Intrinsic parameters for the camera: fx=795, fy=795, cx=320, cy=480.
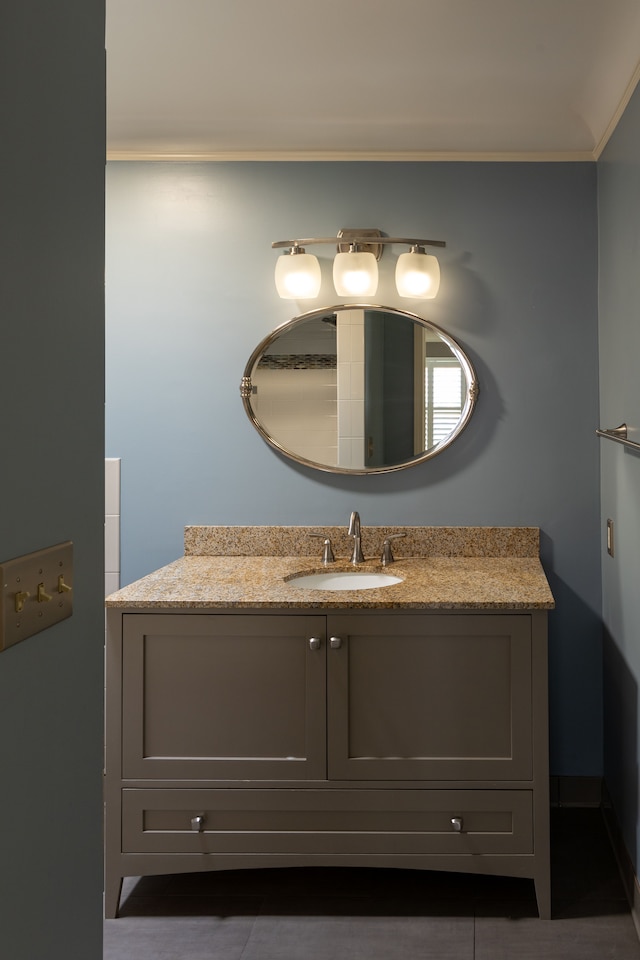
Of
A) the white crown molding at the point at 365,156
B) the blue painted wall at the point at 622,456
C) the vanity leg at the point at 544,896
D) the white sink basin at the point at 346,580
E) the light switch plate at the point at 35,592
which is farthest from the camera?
the white crown molding at the point at 365,156

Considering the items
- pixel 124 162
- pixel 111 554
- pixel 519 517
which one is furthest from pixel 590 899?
pixel 124 162

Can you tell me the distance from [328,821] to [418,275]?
1698 mm

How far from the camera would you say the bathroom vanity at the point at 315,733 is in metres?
2.09

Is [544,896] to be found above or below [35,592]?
below

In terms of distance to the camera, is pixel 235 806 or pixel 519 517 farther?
pixel 519 517

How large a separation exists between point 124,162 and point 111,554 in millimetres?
1386

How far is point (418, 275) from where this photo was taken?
2639 millimetres

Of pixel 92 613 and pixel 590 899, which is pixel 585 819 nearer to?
pixel 590 899

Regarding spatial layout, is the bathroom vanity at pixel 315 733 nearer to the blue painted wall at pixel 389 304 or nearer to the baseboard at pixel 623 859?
the baseboard at pixel 623 859

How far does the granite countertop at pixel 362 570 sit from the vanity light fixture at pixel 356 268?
813mm

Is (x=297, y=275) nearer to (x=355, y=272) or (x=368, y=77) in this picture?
(x=355, y=272)

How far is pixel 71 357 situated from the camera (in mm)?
996

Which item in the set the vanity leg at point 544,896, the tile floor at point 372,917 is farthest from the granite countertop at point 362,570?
the tile floor at point 372,917

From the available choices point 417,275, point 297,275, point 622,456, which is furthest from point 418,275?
point 622,456
